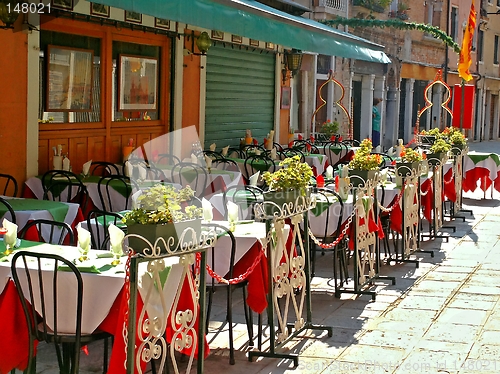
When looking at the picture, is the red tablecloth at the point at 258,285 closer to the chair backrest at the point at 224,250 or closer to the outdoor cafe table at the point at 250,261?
the outdoor cafe table at the point at 250,261

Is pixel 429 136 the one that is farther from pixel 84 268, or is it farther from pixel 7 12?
pixel 84 268

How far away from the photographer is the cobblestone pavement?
5.61 m

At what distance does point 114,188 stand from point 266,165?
363 cm

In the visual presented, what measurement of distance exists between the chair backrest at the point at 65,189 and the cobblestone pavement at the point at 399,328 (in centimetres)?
183

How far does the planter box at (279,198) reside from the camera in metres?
5.65

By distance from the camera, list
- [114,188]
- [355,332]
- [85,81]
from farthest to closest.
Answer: [85,81] < [114,188] < [355,332]

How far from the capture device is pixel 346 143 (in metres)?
16.7

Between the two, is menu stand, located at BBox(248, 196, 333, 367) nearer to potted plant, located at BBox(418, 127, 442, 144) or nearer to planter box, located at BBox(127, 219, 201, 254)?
planter box, located at BBox(127, 219, 201, 254)

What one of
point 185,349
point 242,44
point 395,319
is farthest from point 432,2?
point 185,349

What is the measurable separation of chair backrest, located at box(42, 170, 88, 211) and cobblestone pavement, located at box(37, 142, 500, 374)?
1.83m

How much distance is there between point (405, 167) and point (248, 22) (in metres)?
2.43

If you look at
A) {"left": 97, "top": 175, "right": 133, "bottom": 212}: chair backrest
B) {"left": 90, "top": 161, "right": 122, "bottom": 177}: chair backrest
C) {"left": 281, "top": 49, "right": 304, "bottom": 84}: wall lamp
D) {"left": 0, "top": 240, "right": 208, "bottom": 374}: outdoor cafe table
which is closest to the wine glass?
{"left": 0, "top": 240, "right": 208, "bottom": 374}: outdoor cafe table

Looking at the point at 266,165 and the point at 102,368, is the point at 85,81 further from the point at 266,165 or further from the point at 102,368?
the point at 102,368

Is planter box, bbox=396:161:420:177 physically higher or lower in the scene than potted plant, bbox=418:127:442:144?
lower
